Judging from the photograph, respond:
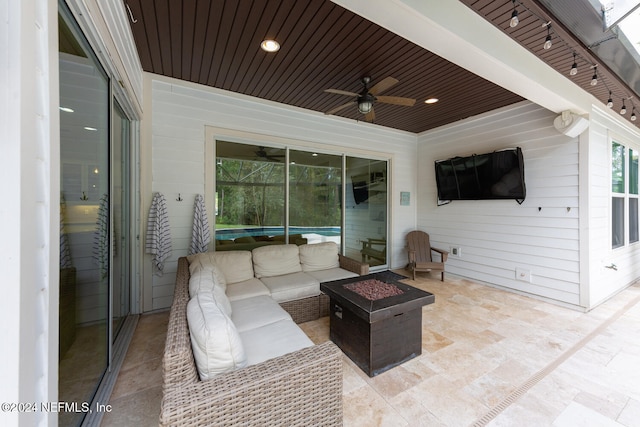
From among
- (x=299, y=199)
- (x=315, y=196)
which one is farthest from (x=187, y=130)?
(x=315, y=196)

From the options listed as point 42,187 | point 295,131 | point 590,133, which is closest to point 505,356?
point 590,133

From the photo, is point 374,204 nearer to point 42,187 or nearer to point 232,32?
point 232,32

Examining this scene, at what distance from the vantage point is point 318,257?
141 inches

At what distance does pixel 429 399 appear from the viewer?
70.3 inches

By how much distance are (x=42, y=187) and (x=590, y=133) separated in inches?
202

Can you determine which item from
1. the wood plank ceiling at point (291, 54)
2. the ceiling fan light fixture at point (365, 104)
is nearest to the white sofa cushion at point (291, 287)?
the ceiling fan light fixture at point (365, 104)

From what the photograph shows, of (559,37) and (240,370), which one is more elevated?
(559,37)

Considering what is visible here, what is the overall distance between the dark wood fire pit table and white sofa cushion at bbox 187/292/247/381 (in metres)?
1.05

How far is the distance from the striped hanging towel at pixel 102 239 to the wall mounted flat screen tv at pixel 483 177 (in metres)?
4.87

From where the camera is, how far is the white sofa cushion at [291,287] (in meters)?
2.80

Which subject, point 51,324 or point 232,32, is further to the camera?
point 232,32

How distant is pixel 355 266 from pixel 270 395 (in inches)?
91.1

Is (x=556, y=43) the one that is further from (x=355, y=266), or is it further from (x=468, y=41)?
(x=355, y=266)

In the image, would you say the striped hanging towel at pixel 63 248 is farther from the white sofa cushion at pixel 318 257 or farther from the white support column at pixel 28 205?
the white sofa cushion at pixel 318 257
